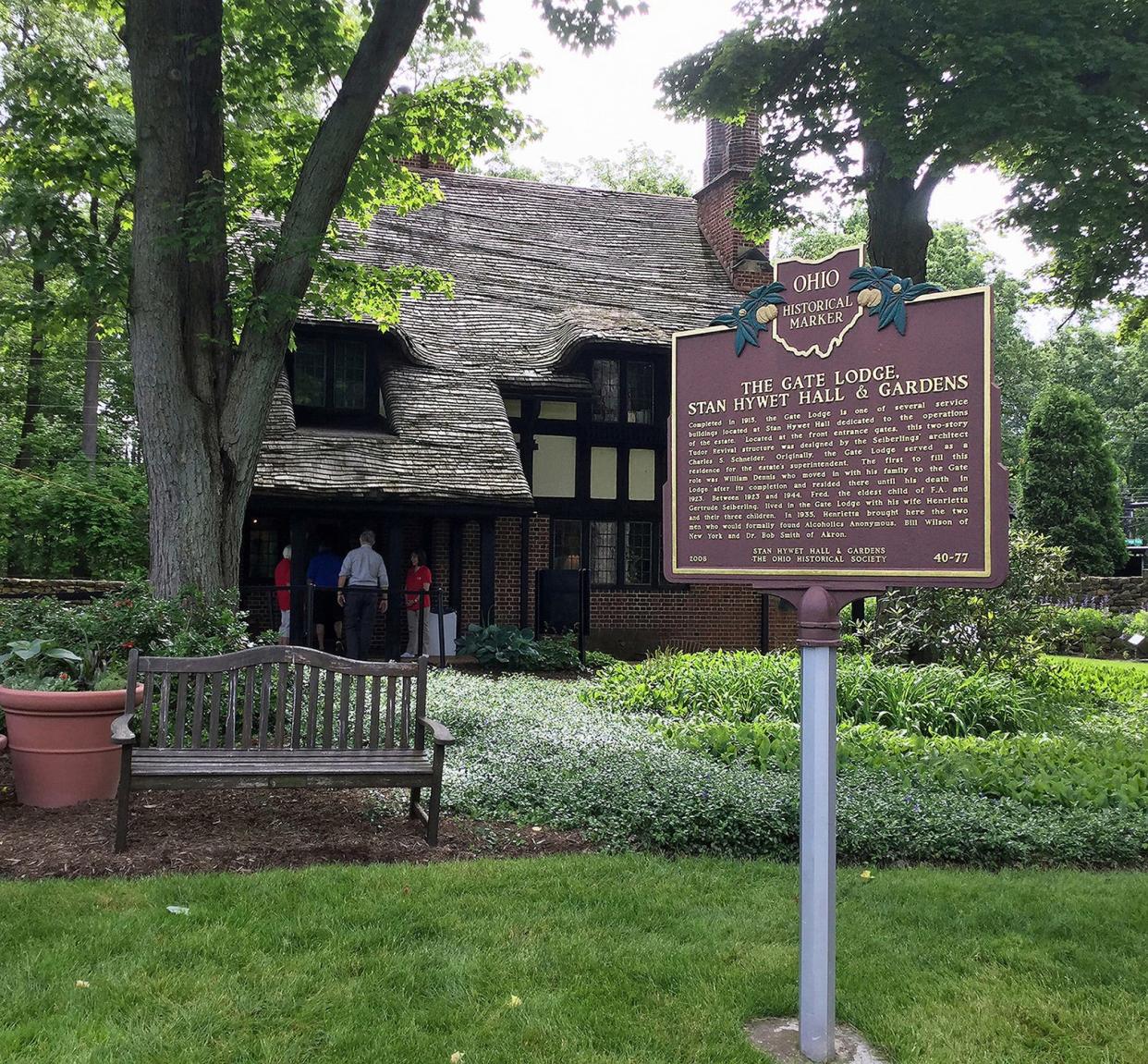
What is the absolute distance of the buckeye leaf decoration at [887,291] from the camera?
3393mm

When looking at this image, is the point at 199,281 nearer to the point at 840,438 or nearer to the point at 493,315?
the point at 840,438

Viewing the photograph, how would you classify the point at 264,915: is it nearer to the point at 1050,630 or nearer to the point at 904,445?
the point at 904,445

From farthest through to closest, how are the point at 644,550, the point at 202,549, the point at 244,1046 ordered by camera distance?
1. the point at 644,550
2. the point at 202,549
3. the point at 244,1046

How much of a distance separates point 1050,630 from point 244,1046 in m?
10.5

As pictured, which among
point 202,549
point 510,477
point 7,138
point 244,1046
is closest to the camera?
point 244,1046

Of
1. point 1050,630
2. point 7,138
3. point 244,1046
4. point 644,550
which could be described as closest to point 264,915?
point 244,1046

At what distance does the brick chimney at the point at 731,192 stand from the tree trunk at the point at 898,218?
578cm

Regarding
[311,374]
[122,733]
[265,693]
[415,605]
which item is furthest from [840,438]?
[311,374]

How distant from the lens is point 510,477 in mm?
14500

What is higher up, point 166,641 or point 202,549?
point 202,549

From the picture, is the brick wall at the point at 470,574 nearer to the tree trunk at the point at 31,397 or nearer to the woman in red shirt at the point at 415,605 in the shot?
the woman in red shirt at the point at 415,605

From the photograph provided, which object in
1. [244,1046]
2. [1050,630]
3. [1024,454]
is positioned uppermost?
[1024,454]

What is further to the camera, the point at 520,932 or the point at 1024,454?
the point at 1024,454

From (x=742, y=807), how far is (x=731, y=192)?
16.4 m
